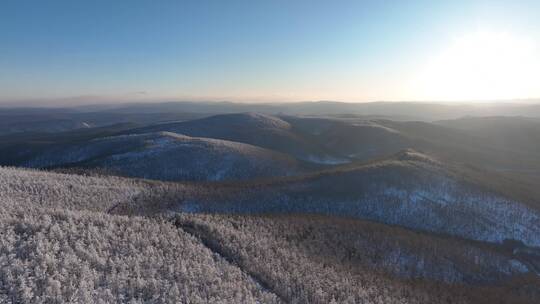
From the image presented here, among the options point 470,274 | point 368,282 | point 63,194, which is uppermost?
point 63,194

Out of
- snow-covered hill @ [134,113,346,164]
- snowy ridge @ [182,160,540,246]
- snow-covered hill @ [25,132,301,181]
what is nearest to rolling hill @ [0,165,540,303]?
snowy ridge @ [182,160,540,246]

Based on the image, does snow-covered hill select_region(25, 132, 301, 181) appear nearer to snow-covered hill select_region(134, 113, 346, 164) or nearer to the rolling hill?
snow-covered hill select_region(134, 113, 346, 164)

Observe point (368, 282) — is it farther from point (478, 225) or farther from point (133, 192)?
point (133, 192)

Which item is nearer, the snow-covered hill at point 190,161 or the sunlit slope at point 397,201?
the sunlit slope at point 397,201

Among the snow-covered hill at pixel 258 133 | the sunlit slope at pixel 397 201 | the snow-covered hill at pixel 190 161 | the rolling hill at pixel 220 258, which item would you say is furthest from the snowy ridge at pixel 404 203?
the snow-covered hill at pixel 258 133

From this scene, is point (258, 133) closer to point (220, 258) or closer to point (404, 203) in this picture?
point (404, 203)

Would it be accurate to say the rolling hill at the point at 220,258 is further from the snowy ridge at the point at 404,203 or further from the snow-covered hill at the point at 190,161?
the snow-covered hill at the point at 190,161

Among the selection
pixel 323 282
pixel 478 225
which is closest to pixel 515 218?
pixel 478 225

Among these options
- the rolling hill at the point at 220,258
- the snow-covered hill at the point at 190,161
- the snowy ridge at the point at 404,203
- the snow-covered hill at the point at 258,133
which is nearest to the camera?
the rolling hill at the point at 220,258
